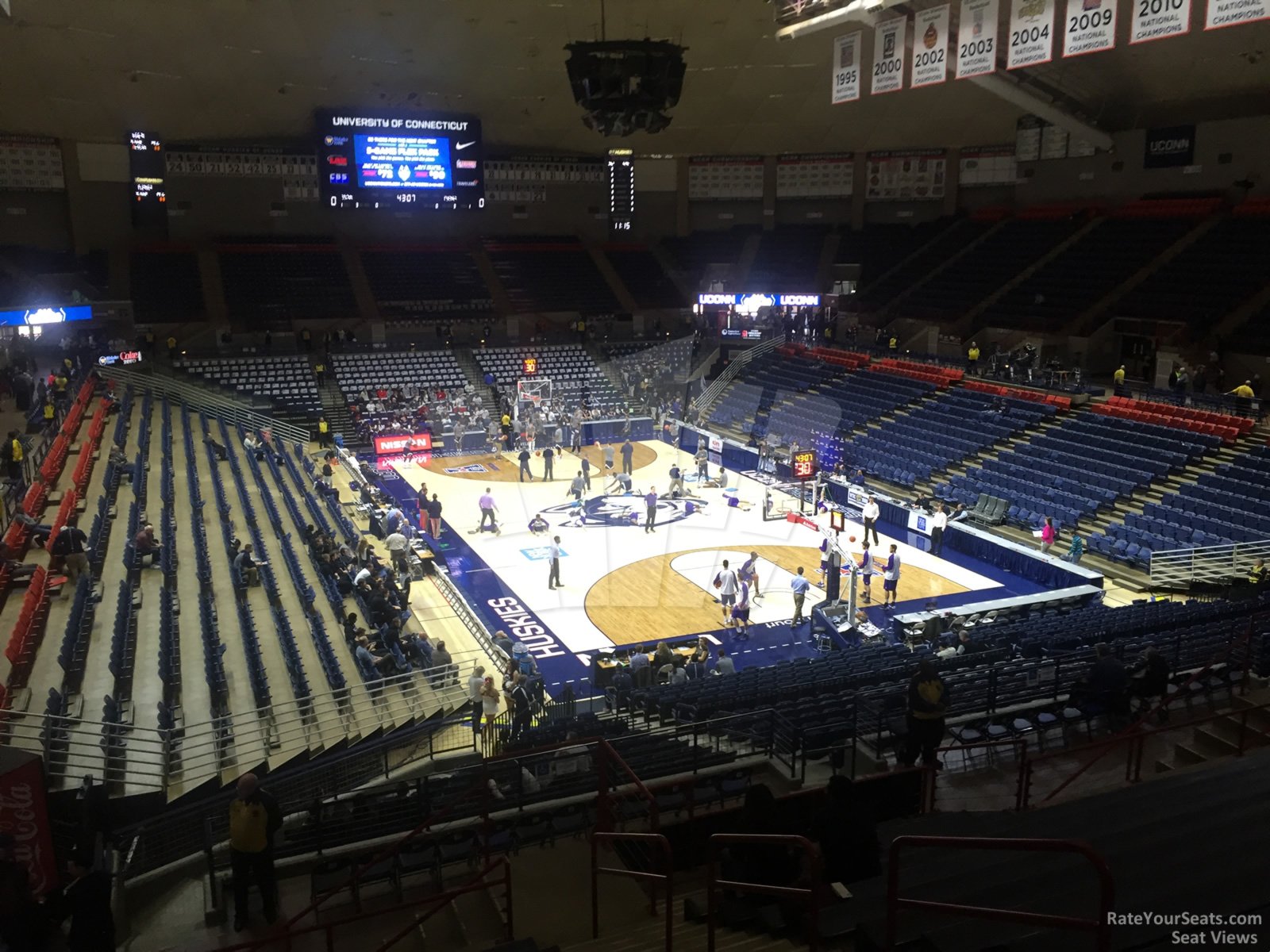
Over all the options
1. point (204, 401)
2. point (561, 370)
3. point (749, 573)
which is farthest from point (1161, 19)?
point (204, 401)

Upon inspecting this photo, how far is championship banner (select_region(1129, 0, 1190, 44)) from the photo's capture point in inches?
570

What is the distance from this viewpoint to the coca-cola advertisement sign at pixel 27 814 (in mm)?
7273

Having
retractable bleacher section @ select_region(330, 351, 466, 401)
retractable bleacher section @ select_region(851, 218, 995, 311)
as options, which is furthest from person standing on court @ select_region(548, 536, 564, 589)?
retractable bleacher section @ select_region(851, 218, 995, 311)

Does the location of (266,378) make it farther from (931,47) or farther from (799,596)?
(931,47)

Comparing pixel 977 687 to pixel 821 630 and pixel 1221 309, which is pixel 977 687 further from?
pixel 1221 309

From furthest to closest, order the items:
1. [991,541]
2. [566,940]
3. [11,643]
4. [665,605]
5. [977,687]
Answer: [991,541] < [665,605] < [11,643] < [977,687] < [566,940]

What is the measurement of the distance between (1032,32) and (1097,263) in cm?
1978

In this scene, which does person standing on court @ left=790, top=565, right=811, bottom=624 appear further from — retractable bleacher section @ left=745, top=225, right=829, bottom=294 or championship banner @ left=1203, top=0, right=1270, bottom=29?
→ retractable bleacher section @ left=745, top=225, right=829, bottom=294

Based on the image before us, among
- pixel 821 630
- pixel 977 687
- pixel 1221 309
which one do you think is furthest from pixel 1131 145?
pixel 977 687

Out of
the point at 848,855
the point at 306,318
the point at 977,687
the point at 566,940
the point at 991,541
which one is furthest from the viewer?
the point at 306,318

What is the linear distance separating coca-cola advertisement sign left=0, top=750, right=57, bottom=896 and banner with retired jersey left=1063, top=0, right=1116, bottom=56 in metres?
16.7

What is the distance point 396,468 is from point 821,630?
18.3 metres

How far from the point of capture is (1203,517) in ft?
67.9

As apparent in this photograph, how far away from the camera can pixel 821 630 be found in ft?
58.7
